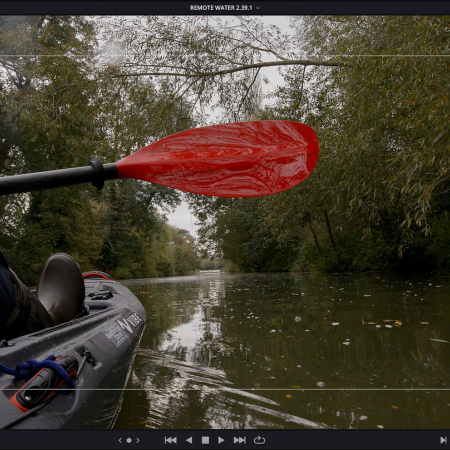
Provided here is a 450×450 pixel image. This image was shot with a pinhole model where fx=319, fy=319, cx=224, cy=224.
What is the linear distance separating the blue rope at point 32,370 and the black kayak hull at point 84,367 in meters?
0.02

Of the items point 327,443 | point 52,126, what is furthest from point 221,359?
point 52,126

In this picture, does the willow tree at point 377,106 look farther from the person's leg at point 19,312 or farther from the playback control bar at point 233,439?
the person's leg at point 19,312

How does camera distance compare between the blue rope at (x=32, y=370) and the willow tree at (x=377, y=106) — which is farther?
the willow tree at (x=377, y=106)

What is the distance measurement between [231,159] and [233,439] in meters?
0.83

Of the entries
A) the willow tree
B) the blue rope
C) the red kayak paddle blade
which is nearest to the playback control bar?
the blue rope

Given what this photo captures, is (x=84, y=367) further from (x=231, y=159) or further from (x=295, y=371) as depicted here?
(x=295, y=371)

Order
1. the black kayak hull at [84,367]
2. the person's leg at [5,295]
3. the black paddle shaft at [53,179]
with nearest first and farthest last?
1. the black paddle shaft at [53,179]
2. the black kayak hull at [84,367]
3. the person's leg at [5,295]

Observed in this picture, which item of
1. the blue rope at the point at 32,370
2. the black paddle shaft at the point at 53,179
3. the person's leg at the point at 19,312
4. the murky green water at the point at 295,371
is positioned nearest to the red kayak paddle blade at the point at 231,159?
the black paddle shaft at the point at 53,179

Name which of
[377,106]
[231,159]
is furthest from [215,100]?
[231,159]

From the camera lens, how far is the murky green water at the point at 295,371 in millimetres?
1479

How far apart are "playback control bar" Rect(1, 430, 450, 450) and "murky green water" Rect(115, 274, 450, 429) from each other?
0.57 m

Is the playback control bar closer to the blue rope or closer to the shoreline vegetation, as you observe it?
the blue rope

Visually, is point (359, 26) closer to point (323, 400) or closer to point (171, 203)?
point (171, 203)
